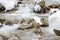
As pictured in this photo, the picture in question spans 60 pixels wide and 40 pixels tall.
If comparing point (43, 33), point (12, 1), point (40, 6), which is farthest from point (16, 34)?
point (12, 1)

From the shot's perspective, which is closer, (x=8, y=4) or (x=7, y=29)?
(x=7, y=29)

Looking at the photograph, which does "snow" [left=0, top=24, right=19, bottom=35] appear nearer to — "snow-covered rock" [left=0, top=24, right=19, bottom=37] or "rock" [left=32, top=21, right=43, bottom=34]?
"snow-covered rock" [left=0, top=24, right=19, bottom=37]

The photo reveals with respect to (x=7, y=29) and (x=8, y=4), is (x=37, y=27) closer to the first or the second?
(x=7, y=29)

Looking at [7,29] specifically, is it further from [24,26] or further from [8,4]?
[8,4]

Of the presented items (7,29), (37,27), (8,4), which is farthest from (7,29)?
(8,4)

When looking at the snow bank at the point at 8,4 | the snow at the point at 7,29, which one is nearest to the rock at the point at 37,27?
the snow at the point at 7,29

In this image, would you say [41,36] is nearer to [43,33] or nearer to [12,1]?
[43,33]

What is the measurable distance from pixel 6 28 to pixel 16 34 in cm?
33

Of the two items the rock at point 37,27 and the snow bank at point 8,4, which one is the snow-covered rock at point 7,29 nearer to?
the rock at point 37,27

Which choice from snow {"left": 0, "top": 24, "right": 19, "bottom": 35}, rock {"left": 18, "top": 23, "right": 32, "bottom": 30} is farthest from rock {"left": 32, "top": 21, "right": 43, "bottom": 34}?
snow {"left": 0, "top": 24, "right": 19, "bottom": 35}

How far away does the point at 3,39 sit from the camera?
236cm

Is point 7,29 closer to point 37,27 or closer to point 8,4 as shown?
point 37,27

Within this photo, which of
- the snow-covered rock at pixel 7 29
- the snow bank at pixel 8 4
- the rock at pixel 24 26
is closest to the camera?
the snow-covered rock at pixel 7 29

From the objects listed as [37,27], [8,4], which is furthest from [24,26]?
[8,4]
